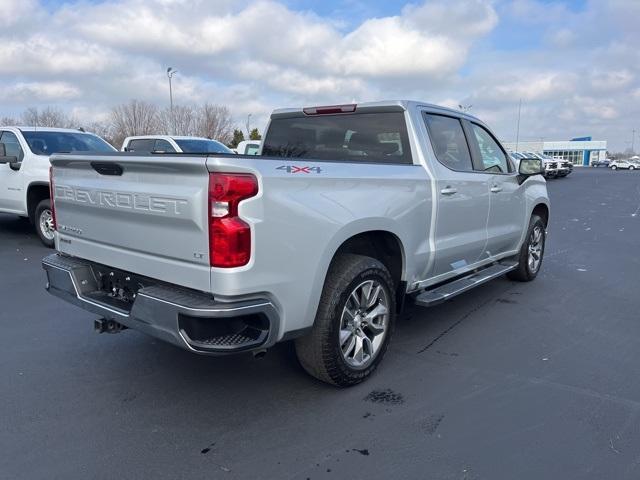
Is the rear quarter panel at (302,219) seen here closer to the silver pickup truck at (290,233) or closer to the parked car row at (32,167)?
the silver pickup truck at (290,233)

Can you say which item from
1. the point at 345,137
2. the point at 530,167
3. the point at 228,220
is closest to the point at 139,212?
the point at 228,220

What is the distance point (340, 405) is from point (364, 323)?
0.58 metres

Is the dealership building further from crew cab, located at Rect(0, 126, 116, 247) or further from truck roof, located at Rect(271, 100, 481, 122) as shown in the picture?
truck roof, located at Rect(271, 100, 481, 122)

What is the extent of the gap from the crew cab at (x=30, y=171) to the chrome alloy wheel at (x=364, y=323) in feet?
19.9

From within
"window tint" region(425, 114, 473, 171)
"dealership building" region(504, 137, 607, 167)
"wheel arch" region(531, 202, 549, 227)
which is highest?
"dealership building" region(504, 137, 607, 167)

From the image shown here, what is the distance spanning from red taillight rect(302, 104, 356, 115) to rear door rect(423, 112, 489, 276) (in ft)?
2.06

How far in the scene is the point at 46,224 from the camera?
813 cm

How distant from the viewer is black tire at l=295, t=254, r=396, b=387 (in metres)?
3.13

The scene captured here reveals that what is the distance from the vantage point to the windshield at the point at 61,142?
A: 829 centimetres

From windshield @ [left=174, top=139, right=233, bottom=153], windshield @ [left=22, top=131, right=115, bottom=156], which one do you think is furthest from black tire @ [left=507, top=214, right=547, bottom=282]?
windshield @ [left=174, top=139, right=233, bottom=153]

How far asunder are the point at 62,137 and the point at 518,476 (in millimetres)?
8668

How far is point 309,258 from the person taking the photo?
9.55ft

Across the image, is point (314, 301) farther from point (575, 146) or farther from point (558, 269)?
point (575, 146)

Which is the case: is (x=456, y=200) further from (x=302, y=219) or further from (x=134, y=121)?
(x=134, y=121)
